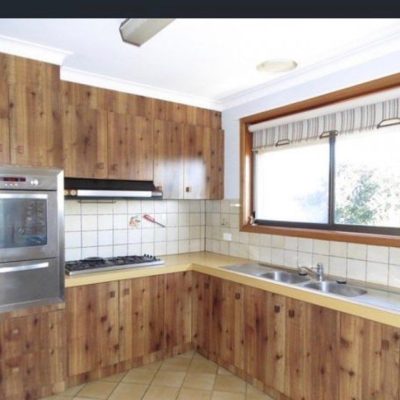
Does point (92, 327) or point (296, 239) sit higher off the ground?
point (296, 239)

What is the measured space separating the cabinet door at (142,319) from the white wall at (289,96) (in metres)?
1.28

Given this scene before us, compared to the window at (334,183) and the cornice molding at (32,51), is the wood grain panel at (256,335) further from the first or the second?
the cornice molding at (32,51)

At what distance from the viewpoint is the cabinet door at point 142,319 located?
270 cm

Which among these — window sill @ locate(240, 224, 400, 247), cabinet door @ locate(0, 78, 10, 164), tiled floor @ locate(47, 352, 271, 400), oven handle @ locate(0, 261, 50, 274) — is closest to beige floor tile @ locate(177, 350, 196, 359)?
tiled floor @ locate(47, 352, 271, 400)

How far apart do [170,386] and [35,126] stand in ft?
7.10

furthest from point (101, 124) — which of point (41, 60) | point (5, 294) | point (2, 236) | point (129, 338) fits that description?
point (129, 338)

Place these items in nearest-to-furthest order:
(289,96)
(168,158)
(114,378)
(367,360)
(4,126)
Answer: (367,360), (4,126), (114,378), (289,96), (168,158)

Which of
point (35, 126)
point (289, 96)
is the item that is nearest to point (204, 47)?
point (289, 96)

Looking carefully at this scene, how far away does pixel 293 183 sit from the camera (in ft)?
9.96

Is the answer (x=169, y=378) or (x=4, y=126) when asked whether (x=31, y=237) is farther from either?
(x=169, y=378)

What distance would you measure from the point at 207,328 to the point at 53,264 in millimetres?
1451

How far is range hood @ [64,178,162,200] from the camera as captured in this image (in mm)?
2568

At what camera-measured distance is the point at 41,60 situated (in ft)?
7.68

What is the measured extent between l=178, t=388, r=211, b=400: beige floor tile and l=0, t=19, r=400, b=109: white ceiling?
8.05 feet
